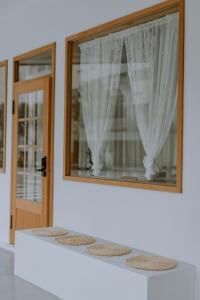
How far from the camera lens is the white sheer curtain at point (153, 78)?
3.50 meters

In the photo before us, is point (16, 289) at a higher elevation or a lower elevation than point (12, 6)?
lower

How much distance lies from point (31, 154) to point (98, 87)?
1.35 m

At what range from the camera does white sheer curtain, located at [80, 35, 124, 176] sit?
13.6ft

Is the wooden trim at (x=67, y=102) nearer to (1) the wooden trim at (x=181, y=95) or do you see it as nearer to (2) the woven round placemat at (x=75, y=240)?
(2) the woven round placemat at (x=75, y=240)

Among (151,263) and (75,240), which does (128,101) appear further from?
(151,263)

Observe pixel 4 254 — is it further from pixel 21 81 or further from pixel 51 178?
pixel 21 81

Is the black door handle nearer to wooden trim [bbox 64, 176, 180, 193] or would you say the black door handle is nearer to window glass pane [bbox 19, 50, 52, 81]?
wooden trim [bbox 64, 176, 180, 193]

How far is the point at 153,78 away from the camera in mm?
3670

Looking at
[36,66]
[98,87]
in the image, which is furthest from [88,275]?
[36,66]

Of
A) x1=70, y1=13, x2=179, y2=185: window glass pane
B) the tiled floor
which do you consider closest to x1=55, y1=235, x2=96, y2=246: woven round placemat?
the tiled floor

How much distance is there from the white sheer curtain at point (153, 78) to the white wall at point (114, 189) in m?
0.19

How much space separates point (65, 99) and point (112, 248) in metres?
1.71

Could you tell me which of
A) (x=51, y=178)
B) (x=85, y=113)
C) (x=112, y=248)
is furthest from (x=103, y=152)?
(x=112, y=248)

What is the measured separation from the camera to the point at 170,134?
11.6ft
